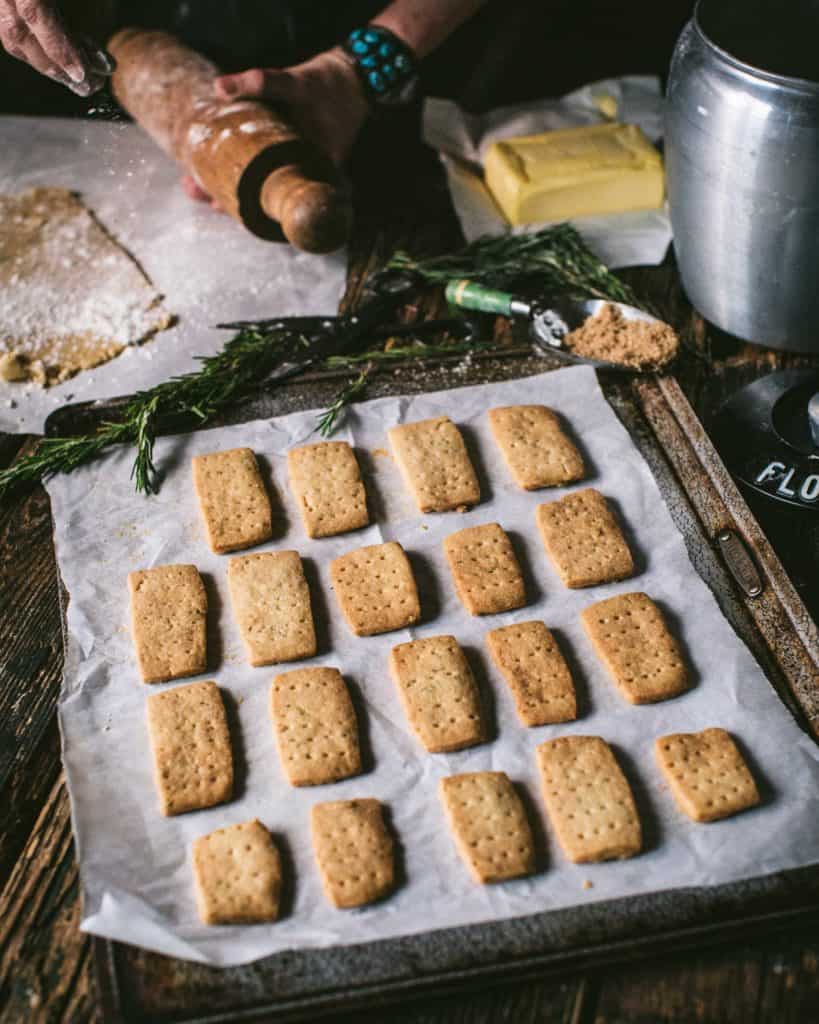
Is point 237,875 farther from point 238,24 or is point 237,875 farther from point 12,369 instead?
point 238,24

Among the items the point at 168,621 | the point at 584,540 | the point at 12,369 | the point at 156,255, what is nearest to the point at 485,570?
the point at 584,540

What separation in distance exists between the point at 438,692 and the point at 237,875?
440 mm

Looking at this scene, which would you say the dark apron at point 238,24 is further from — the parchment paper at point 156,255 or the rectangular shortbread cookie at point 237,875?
the rectangular shortbread cookie at point 237,875

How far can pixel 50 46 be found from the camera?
6.83ft

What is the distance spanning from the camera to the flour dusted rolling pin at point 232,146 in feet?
7.97

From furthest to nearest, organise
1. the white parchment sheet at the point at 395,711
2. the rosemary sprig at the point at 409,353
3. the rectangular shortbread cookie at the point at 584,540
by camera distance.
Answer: the rosemary sprig at the point at 409,353 → the rectangular shortbread cookie at the point at 584,540 → the white parchment sheet at the point at 395,711

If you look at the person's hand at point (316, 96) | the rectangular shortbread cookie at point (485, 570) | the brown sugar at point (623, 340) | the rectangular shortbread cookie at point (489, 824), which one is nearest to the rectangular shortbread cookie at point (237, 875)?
the rectangular shortbread cookie at point (489, 824)

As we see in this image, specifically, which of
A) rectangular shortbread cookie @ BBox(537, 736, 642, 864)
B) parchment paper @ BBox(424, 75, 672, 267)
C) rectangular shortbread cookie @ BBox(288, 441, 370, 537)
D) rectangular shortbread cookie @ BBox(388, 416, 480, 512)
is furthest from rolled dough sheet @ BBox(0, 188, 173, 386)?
rectangular shortbread cookie @ BBox(537, 736, 642, 864)

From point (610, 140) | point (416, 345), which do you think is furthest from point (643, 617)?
point (610, 140)

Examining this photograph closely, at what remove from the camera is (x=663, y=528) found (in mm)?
2070

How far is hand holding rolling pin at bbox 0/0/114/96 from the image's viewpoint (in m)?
2.05

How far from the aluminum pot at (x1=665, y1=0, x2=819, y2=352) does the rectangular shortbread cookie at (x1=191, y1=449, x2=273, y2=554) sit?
1.08m

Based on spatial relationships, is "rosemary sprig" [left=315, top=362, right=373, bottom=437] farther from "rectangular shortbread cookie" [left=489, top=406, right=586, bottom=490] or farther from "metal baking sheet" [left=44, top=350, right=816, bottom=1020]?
"metal baking sheet" [left=44, top=350, right=816, bottom=1020]

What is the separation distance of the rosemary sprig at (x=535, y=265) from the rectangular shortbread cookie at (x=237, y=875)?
4.87ft
